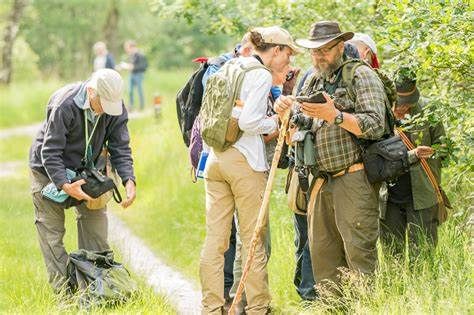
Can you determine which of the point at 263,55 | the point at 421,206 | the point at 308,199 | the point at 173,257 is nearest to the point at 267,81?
the point at 263,55

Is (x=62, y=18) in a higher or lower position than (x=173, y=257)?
lower

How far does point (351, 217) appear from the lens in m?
6.66

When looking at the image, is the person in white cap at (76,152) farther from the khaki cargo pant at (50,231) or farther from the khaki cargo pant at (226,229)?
the khaki cargo pant at (226,229)

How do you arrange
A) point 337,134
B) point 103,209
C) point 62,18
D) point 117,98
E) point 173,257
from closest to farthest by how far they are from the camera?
point 337,134 < point 117,98 < point 103,209 < point 173,257 < point 62,18

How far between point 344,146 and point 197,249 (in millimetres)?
3532

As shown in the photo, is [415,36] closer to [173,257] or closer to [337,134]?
[337,134]

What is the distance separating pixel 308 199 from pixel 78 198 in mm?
1722

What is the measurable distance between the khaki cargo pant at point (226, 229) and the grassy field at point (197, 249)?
1.32ft

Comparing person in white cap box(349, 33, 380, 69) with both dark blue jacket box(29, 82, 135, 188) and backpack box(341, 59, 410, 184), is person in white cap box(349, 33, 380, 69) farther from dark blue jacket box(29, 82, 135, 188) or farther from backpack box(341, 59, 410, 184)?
dark blue jacket box(29, 82, 135, 188)

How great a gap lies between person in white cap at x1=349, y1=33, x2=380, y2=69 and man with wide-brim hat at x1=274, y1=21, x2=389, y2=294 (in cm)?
50

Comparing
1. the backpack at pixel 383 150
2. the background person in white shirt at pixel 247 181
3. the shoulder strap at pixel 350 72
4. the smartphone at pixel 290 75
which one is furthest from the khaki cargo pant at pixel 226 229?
the smartphone at pixel 290 75

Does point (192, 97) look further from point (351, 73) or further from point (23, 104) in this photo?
point (23, 104)

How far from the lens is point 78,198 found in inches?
289

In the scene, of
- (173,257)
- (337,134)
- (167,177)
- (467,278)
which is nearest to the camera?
(467,278)
